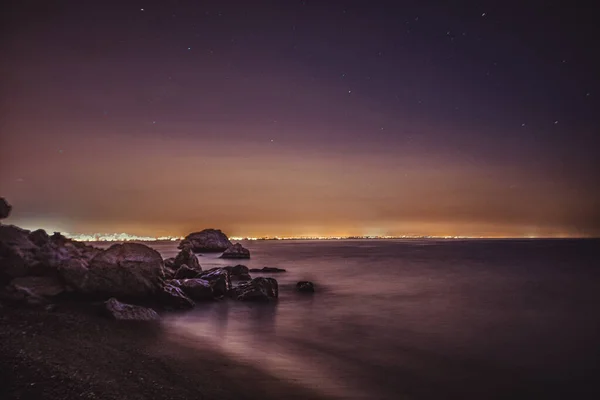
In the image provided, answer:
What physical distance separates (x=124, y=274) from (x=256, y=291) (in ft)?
25.7

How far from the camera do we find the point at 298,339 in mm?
15695

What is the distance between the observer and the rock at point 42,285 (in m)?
16.9

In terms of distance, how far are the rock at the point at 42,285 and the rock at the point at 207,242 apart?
283 ft

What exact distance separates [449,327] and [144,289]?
47.7 ft

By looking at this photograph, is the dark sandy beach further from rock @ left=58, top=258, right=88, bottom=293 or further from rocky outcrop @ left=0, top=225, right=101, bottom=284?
rocky outcrop @ left=0, top=225, right=101, bottom=284

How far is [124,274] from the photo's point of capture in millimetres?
18422

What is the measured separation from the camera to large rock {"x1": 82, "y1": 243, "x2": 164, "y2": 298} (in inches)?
706

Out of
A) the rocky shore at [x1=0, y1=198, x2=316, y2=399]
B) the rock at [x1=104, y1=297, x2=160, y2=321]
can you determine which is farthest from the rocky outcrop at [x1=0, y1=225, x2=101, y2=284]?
the rock at [x1=104, y1=297, x2=160, y2=321]

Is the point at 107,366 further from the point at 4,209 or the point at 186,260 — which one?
the point at 186,260

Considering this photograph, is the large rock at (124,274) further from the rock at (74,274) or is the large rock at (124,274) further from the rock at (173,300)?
the rock at (173,300)

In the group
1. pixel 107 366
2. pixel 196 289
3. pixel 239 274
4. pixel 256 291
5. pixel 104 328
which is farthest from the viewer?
pixel 239 274

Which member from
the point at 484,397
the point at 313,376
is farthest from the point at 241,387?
the point at 484,397

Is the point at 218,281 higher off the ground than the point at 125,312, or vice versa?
the point at 218,281

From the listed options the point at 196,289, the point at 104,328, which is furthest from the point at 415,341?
the point at 196,289
